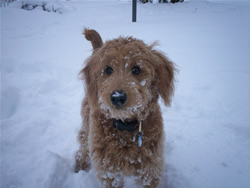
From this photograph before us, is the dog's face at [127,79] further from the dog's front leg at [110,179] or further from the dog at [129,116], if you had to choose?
the dog's front leg at [110,179]

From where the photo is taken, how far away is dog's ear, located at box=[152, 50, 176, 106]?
181 cm

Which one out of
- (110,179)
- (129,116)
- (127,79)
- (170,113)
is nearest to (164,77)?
(127,79)

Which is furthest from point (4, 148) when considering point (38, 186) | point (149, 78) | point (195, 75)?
point (195, 75)

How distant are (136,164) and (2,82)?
13.3 ft

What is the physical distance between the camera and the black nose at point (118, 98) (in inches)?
52.9

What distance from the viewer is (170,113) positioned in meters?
3.19

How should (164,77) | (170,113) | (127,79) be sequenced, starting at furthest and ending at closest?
(170,113), (164,77), (127,79)

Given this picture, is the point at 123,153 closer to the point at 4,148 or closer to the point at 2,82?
the point at 4,148

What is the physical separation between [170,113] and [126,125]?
181 centimetres

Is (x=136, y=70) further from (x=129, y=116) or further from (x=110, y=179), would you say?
(x=110, y=179)

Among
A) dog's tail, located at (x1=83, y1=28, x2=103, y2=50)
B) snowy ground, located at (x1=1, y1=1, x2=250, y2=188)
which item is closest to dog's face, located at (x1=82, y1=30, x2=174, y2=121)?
dog's tail, located at (x1=83, y1=28, x2=103, y2=50)

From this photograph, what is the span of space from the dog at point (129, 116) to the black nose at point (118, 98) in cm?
8

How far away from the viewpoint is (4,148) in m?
2.40

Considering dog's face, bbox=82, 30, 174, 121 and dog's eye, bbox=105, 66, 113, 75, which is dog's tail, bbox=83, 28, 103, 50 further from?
dog's eye, bbox=105, 66, 113, 75
